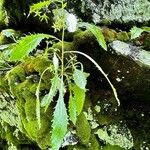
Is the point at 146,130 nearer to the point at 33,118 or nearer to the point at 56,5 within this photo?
the point at 33,118

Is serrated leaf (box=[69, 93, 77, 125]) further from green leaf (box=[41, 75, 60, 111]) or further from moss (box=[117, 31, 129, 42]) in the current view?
moss (box=[117, 31, 129, 42])

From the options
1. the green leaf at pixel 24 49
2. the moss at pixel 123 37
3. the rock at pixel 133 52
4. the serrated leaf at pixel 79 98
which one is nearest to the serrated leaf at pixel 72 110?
the serrated leaf at pixel 79 98

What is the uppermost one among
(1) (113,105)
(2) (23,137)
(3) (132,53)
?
(3) (132,53)

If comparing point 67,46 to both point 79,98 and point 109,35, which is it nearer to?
point 109,35

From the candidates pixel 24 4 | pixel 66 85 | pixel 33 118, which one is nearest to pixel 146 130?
pixel 66 85

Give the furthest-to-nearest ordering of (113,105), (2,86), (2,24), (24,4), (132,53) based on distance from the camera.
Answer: (2,24), (24,4), (2,86), (113,105), (132,53)

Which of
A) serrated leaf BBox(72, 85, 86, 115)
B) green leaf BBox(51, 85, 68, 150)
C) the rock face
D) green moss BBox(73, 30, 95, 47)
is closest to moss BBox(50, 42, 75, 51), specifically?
green moss BBox(73, 30, 95, 47)
